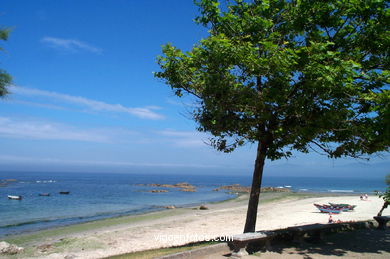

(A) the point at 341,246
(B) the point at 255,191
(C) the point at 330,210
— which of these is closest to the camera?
(A) the point at 341,246

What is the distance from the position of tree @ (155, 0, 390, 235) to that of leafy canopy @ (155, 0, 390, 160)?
24mm

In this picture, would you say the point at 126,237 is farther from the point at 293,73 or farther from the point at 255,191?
the point at 293,73

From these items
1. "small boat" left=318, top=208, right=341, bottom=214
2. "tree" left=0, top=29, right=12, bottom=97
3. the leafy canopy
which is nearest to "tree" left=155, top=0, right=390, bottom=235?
the leafy canopy

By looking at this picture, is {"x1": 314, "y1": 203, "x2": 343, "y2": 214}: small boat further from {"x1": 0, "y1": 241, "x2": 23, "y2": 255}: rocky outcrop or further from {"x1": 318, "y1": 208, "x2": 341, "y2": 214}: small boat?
{"x1": 0, "y1": 241, "x2": 23, "y2": 255}: rocky outcrop

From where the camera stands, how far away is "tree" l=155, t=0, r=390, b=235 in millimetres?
7355

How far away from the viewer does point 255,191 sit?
29.7ft

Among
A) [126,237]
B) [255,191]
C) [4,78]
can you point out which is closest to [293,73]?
[255,191]

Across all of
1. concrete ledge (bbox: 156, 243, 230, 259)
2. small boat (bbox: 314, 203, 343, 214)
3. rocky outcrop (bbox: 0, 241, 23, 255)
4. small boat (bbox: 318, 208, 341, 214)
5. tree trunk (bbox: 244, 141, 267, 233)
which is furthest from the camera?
small boat (bbox: 314, 203, 343, 214)

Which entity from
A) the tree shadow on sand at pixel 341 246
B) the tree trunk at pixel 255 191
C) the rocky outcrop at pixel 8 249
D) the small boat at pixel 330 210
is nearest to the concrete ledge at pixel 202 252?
the tree shadow on sand at pixel 341 246

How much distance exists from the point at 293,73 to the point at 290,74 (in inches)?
9.9

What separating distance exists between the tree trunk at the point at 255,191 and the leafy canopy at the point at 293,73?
292mm

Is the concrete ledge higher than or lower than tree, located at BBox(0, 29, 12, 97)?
lower

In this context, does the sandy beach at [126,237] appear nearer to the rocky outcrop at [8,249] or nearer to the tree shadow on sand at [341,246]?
the rocky outcrop at [8,249]

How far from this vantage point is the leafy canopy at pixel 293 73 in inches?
289
